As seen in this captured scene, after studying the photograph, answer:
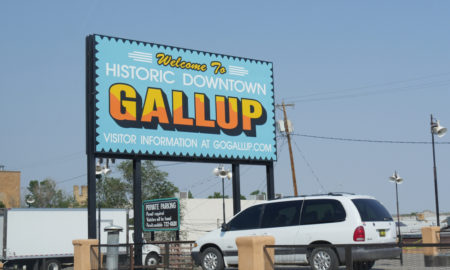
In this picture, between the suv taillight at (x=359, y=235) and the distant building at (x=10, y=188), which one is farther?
the distant building at (x=10, y=188)

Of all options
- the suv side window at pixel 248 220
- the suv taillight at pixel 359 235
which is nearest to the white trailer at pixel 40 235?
the suv side window at pixel 248 220

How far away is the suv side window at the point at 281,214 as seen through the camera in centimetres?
1661

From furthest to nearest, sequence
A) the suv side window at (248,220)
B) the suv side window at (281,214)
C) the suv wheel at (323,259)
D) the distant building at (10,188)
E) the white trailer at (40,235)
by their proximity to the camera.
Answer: the distant building at (10,188) < the white trailer at (40,235) < the suv side window at (248,220) < the suv side window at (281,214) < the suv wheel at (323,259)

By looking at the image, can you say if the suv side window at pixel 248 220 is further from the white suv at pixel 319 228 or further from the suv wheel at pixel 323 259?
the suv wheel at pixel 323 259

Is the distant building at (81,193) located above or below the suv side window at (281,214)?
above

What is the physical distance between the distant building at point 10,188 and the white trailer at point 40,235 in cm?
5062

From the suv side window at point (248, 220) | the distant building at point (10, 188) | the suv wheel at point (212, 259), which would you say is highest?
the distant building at point (10, 188)

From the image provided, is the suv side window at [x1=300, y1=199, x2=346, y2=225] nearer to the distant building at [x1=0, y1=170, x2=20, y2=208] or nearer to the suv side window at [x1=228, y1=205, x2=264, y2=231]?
the suv side window at [x1=228, y1=205, x2=264, y2=231]

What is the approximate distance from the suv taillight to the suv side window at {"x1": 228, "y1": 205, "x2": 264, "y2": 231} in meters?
3.03

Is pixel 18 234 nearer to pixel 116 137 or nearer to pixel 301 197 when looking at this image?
pixel 116 137

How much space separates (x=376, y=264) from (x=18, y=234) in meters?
21.0

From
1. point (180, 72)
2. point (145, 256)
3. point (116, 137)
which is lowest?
point (145, 256)

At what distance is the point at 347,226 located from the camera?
15.4m

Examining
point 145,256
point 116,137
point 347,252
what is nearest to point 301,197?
point 347,252
